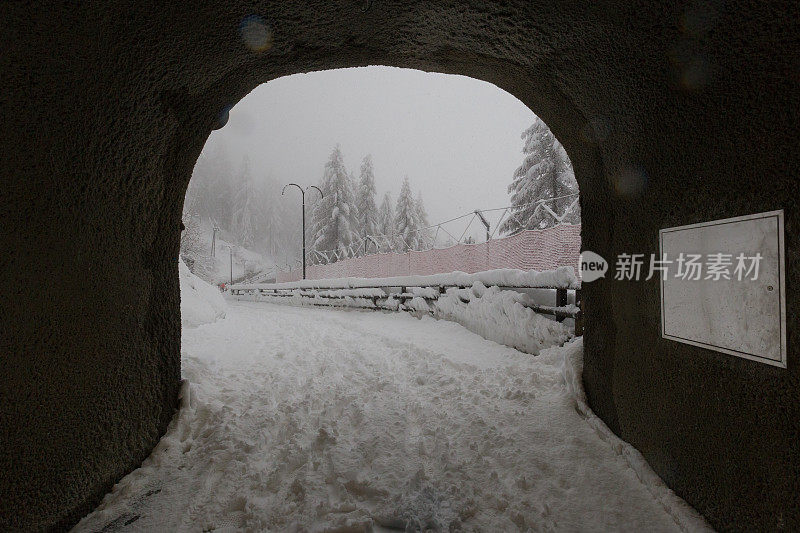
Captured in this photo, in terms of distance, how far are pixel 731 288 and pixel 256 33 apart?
3238mm

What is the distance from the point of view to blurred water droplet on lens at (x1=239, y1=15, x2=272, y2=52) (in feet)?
7.91

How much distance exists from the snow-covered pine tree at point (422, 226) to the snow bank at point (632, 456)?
138 ft

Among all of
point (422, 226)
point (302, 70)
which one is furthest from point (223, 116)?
point (422, 226)

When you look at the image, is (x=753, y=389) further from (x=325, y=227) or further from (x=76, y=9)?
(x=325, y=227)

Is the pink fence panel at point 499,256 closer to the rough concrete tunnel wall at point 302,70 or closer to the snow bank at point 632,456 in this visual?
the snow bank at point 632,456

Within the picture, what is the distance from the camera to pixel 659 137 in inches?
91.3

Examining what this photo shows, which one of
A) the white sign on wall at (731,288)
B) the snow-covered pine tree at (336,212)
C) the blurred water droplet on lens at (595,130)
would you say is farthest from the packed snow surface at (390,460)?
the snow-covered pine tree at (336,212)

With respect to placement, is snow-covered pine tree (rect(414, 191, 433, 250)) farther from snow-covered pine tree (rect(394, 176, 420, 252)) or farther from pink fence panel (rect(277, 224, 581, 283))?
pink fence panel (rect(277, 224, 581, 283))

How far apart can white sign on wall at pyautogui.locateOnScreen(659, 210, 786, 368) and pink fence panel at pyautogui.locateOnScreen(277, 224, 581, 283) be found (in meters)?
4.27

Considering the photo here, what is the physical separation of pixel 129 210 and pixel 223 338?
496cm

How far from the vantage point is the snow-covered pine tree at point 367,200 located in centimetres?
4491

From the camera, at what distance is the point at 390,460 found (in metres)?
2.68

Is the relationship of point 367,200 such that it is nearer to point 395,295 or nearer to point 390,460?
point 395,295

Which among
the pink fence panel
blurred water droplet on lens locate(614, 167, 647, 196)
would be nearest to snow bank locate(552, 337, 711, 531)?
blurred water droplet on lens locate(614, 167, 647, 196)
